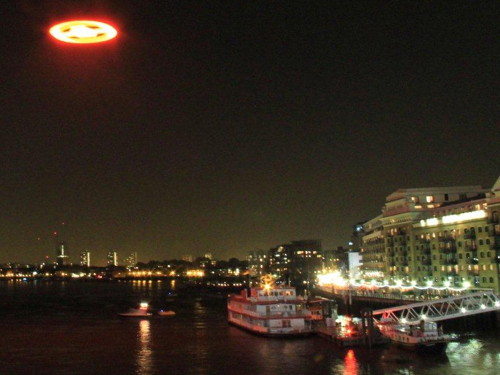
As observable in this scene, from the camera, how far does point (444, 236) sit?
41156 millimetres

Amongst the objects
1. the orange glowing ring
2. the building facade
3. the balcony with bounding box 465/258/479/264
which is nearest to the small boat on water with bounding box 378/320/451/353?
the building facade

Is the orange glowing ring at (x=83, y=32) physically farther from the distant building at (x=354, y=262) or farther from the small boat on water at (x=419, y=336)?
the distant building at (x=354, y=262)

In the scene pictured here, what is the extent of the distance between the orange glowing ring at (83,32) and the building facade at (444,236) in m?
30.4

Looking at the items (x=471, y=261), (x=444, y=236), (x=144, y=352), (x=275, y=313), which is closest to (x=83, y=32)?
(x=144, y=352)

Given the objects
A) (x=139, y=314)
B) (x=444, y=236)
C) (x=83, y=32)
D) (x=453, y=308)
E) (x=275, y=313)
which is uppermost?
(x=83, y=32)

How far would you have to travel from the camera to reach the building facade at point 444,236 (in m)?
36.2

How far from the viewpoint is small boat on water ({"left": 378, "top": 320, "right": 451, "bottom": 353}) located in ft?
75.0

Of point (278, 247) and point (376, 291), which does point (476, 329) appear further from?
point (278, 247)

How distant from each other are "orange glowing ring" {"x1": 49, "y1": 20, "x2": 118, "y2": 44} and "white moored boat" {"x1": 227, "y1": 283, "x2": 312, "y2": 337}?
2165 centimetres

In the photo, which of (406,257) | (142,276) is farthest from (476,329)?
(142,276)

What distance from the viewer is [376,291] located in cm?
4662

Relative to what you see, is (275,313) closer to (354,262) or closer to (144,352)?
(144,352)

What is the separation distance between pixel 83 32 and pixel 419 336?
62.0 ft

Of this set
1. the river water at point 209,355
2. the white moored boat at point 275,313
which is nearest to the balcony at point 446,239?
the river water at point 209,355
